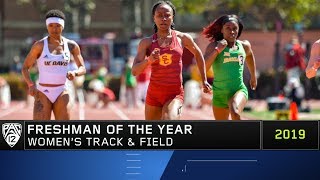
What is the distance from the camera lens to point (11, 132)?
7.95 meters

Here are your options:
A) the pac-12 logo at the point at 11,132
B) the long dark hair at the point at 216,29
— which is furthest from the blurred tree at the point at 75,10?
the pac-12 logo at the point at 11,132

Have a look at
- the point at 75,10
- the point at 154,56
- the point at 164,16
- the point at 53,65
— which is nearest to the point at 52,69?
the point at 53,65

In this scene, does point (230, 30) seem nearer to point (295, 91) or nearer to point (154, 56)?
point (154, 56)

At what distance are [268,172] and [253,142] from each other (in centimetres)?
30

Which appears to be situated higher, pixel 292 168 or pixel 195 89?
pixel 195 89

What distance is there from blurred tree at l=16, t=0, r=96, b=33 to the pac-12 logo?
35481 mm

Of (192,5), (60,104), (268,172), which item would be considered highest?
(192,5)

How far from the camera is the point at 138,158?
798 centimetres

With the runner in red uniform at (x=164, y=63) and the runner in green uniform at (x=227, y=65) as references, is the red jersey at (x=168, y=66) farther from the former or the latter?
the runner in green uniform at (x=227, y=65)

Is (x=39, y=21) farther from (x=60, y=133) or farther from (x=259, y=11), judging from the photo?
(x=60, y=133)

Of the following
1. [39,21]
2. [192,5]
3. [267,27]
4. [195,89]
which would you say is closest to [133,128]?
[195,89]

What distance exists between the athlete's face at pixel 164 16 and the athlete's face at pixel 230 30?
1.13 meters

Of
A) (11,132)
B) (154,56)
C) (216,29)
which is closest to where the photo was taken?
(11,132)

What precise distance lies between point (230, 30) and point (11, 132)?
3.96m
